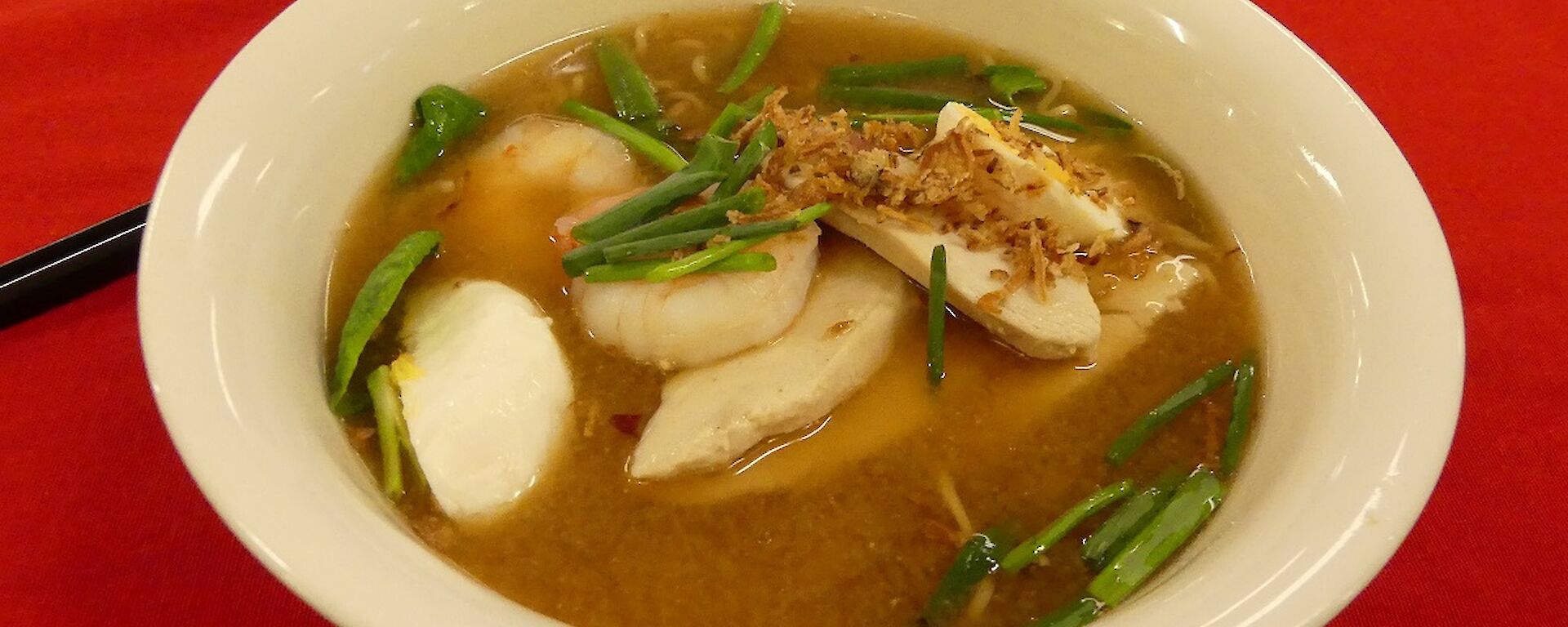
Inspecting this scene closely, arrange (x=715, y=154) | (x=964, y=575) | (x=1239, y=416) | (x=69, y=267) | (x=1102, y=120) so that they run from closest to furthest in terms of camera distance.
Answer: (x=964, y=575)
(x=1239, y=416)
(x=715, y=154)
(x=69, y=267)
(x=1102, y=120)

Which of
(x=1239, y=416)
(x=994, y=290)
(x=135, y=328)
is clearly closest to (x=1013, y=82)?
(x=994, y=290)

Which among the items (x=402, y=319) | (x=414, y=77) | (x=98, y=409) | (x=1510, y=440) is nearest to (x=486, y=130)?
(x=414, y=77)

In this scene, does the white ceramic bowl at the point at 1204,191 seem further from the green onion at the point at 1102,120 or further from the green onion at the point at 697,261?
the green onion at the point at 697,261

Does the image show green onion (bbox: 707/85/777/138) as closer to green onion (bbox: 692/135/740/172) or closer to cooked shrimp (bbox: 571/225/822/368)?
green onion (bbox: 692/135/740/172)

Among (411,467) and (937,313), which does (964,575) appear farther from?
(411,467)

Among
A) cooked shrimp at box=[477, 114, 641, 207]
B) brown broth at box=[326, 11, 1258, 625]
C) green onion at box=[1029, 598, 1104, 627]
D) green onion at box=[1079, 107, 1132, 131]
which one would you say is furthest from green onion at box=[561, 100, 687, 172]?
green onion at box=[1029, 598, 1104, 627]
